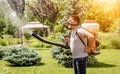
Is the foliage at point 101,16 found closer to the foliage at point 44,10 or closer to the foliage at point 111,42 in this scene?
the foliage at point 44,10

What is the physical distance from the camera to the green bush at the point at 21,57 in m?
13.5

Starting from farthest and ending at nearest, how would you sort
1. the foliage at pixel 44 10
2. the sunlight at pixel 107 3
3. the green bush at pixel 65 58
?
the foliage at pixel 44 10, the sunlight at pixel 107 3, the green bush at pixel 65 58

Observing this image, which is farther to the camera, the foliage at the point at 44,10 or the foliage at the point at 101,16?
the foliage at the point at 44,10

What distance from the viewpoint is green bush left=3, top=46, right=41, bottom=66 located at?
13.5 m

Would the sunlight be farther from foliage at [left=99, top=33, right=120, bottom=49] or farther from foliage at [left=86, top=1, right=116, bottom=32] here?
foliage at [left=99, top=33, right=120, bottom=49]

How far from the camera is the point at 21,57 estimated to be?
13680mm

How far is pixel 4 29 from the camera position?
40.8 meters

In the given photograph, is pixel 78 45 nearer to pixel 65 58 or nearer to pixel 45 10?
pixel 65 58

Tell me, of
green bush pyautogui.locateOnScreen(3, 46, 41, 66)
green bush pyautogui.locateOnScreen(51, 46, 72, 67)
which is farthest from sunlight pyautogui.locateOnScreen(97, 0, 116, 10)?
green bush pyautogui.locateOnScreen(51, 46, 72, 67)

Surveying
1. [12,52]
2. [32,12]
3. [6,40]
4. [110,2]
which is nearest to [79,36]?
[12,52]

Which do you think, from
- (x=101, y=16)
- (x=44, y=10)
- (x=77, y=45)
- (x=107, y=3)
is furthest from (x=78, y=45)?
(x=44, y=10)

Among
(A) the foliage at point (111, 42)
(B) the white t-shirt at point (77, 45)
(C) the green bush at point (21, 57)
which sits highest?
(B) the white t-shirt at point (77, 45)

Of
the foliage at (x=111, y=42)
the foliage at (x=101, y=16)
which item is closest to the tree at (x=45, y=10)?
the foliage at (x=101, y=16)

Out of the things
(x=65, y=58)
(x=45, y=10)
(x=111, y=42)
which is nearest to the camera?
(x=65, y=58)
